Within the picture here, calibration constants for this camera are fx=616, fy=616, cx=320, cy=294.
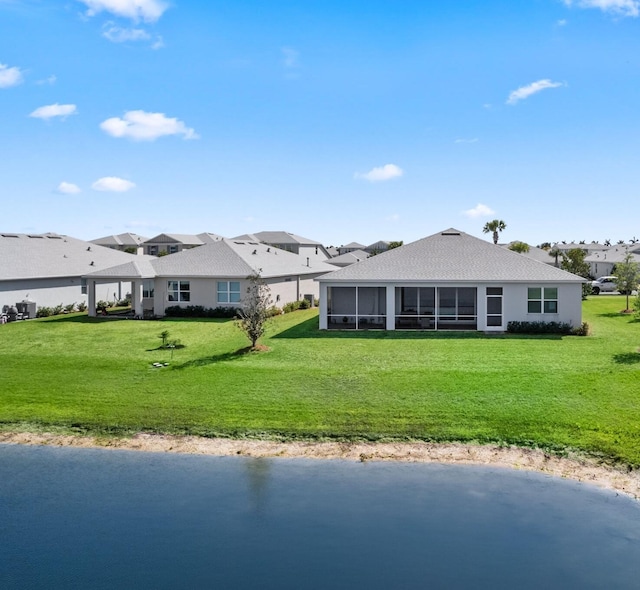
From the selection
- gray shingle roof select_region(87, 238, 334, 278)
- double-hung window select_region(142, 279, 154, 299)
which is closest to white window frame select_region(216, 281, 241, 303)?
gray shingle roof select_region(87, 238, 334, 278)

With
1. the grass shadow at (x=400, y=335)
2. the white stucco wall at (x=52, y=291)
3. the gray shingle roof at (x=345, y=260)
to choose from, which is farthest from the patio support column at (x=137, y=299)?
the gray shingle roof at (x=345, y=260)

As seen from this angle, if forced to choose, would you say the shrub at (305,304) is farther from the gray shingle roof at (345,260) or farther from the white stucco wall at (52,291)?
the gray shingle roof at (345,260)

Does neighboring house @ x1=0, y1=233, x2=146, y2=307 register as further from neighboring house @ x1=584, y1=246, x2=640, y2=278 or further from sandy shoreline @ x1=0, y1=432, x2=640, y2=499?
neighboring house @ x1=584, y1=246, x2=640, y2=278

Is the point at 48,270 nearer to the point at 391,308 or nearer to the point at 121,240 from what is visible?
the point at 391,308

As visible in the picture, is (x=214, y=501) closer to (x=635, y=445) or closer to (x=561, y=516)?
(x=561, y=516)

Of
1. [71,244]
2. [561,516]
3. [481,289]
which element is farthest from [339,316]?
[71,244]
